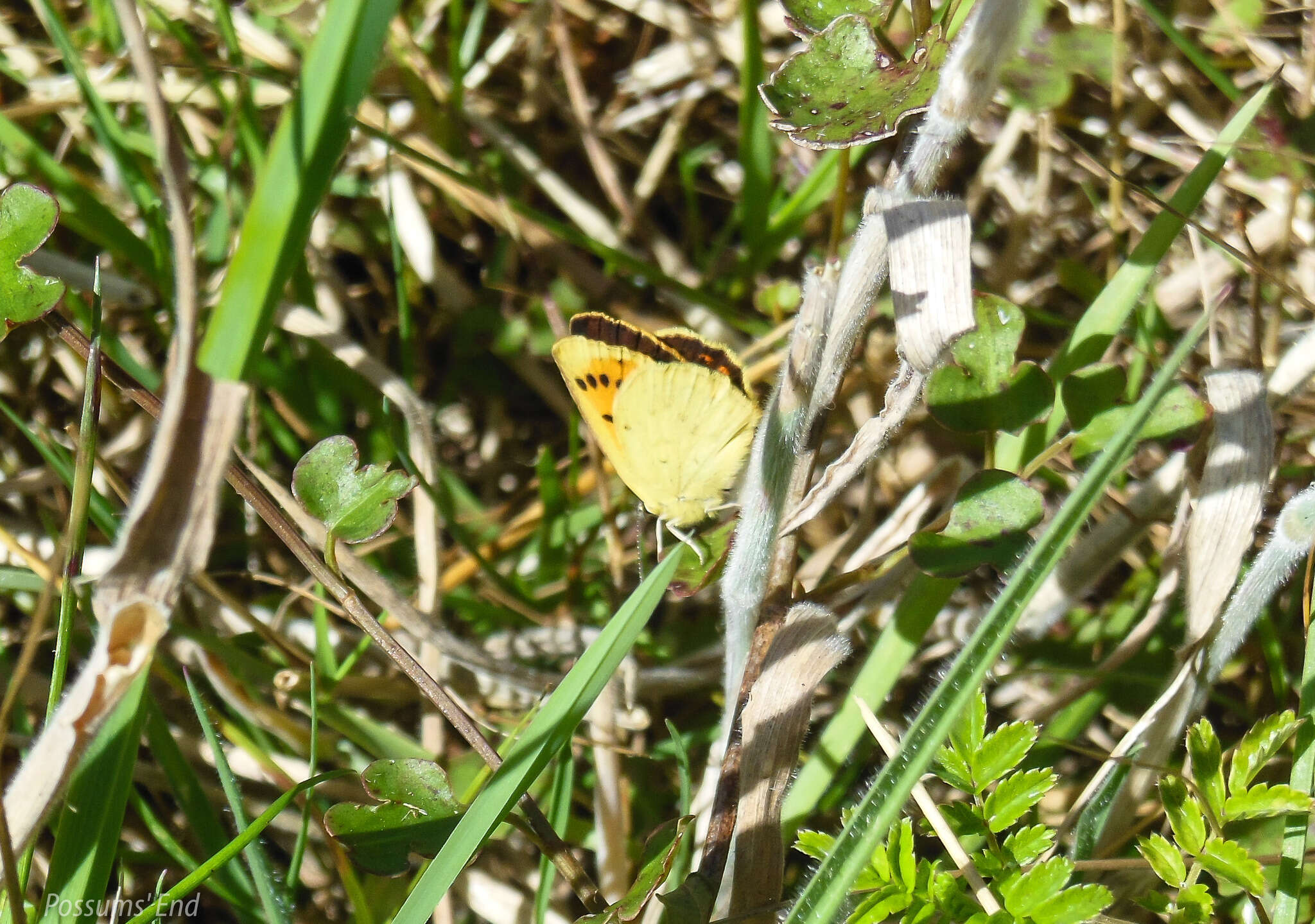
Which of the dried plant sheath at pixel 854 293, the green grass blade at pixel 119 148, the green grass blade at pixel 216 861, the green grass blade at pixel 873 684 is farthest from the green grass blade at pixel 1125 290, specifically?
the green grass blade at pixel 119 148

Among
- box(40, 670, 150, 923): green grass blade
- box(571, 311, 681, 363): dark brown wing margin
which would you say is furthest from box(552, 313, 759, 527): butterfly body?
box(40, 670, 150, 923): green grass blade

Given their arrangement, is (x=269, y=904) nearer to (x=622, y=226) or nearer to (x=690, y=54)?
(x=622, y=226)

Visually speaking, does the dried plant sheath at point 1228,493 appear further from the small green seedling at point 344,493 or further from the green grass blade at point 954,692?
the small green seedling at point 344,493

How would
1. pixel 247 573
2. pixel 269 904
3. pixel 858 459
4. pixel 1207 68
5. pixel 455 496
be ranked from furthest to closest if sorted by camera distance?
pixel 455 496, pixel 1207 68, pixel 247 573, pixel 269 904, pixel 858 459

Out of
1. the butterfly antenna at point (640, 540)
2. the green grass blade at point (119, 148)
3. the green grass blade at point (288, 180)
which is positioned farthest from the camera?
the green grass blade at point (119, 148)

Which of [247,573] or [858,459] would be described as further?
[247,573]

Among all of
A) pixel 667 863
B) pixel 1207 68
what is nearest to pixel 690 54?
pixel 1207 68
